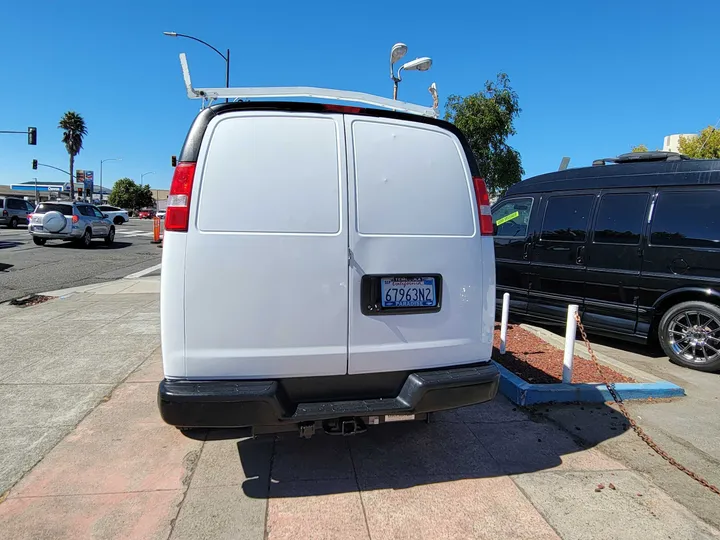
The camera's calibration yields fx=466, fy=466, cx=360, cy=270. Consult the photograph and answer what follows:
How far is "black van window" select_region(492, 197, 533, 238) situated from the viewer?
6.89 m

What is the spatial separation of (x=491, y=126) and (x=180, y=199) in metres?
13.5

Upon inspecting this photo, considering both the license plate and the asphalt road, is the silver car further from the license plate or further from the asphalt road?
the license plate

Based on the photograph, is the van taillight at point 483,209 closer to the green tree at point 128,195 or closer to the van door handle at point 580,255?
the van door handle at point 580,255

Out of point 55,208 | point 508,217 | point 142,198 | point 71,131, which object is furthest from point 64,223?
point 142,198

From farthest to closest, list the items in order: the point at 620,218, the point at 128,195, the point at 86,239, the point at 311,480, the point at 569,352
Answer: the point at 128,195 < the point at 86,239 < the point at 620,218 < the point at 569,352 < the point at 311,480

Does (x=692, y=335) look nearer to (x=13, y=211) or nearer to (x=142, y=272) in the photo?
(x=142, y=272)

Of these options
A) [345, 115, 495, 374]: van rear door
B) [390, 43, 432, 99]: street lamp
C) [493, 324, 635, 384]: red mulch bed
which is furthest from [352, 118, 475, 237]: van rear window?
[390, 43, 432, 99]: street lamp

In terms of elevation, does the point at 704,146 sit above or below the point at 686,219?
above

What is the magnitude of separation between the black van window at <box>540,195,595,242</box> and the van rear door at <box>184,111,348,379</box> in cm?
462

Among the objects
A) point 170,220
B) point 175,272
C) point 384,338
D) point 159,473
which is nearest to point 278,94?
point 170,220

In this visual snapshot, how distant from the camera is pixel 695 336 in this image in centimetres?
525

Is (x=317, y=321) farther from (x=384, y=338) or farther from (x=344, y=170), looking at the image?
(x=344, y=170)

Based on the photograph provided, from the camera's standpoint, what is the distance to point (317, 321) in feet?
8.39

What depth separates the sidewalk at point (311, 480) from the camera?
2539mm
